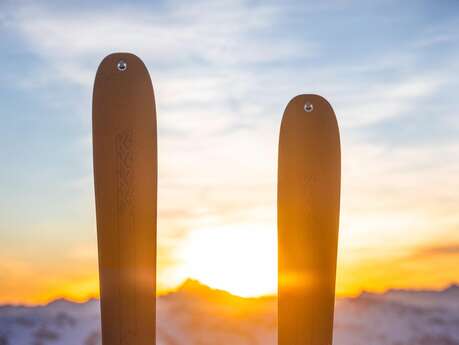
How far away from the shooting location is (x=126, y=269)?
901cm

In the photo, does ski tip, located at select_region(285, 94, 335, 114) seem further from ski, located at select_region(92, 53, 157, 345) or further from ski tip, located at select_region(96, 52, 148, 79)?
ski tip, located at select_region(96, 52, 148, 79)

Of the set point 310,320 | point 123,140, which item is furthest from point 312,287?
point 123,140

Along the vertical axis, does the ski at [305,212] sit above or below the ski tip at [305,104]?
below

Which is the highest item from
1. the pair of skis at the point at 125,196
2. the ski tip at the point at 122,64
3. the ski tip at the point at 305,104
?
the ski tip at the point at 122,64

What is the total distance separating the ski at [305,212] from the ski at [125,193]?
1331 millimetres

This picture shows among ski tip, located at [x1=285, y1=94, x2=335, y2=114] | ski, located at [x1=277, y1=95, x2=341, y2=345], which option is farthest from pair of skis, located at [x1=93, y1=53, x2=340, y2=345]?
ski tip, located at [x1=285, y1=94, x2=335, y2=114]

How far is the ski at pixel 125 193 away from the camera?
9016 mm

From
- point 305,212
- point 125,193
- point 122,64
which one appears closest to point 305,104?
point 305,212

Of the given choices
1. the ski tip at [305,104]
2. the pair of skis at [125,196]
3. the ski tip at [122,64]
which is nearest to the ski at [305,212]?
the ski tip at [305,104]

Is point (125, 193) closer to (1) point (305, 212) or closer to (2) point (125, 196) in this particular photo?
(2) point (125, 196)

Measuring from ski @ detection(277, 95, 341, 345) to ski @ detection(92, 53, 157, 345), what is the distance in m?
1.33

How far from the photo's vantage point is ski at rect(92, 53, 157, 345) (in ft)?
29.6

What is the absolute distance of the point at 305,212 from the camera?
959cm

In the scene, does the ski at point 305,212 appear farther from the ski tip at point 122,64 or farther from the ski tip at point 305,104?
the ski tip at point 122,64
